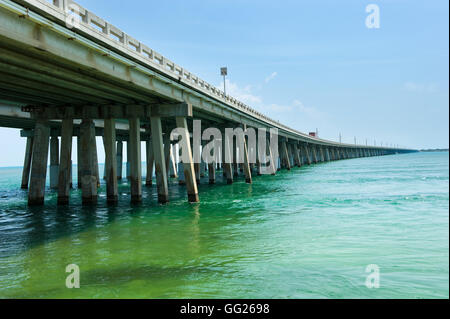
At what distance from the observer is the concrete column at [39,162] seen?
21.7 metres

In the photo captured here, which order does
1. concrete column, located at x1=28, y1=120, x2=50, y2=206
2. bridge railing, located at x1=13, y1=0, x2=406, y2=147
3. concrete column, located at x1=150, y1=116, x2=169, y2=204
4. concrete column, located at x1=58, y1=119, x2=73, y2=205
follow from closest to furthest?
bridge railing, located at x1=13, y1=0, x2=406, y2=147 → concrete column, located at x1=28, y1=120, x2=50, y2=206 → concrete column, located at x1=150, y1=116, x2=169, y2=204 → concrete column, located at x1=58, y1=119, x2=73, y2=205

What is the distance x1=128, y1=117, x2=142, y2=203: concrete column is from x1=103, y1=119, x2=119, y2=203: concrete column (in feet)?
3.39

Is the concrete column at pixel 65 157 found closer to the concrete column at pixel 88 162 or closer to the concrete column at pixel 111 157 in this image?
the concrete column at pixel 88 162

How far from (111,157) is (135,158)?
1.51 meters

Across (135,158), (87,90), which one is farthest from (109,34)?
(135,158)

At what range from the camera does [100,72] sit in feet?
50.4

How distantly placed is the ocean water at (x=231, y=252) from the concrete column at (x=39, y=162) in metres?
2.47

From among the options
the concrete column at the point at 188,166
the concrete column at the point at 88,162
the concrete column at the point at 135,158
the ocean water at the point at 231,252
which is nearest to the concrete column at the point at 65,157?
the concrete column at the point at 88,162

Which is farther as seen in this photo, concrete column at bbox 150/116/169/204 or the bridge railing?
concrete column at bbox 150/116/169/204

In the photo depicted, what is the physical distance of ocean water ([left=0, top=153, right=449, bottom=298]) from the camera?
7941 mm

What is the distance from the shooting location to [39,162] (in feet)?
70.9

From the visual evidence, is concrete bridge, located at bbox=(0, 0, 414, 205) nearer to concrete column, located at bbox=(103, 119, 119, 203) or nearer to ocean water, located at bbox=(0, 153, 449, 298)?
concrete column, located at bbox=(103, 119, 119, 203)

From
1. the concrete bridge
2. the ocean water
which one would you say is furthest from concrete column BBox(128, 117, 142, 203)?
the ocean water
